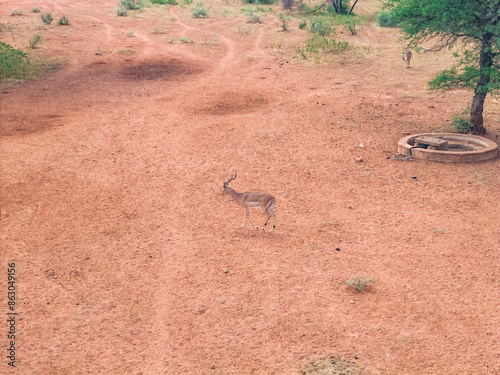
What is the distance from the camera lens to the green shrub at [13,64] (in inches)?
795

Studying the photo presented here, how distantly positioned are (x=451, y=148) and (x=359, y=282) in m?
7.11

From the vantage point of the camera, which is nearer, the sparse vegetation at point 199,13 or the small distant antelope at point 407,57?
the small distant antelope at point 407,57

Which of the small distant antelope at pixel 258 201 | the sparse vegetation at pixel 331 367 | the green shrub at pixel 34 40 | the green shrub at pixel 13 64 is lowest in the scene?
the sparse vegetation at pixel 331 367

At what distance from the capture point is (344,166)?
42.6 feet

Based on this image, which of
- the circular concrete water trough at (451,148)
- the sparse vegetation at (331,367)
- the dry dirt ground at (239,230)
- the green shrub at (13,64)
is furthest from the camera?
the green shrub at (13,64)

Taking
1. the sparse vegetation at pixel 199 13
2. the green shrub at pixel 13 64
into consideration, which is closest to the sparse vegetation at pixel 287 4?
the sparse vegetation at pixel 199 13

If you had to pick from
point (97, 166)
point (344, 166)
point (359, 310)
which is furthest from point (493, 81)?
point (97, 166)

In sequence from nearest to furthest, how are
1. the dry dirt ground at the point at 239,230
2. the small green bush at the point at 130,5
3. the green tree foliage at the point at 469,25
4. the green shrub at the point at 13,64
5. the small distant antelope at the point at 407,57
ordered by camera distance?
the dry dirt ground at the point at 239,230
the green tree foliage at the point at 469,25
the green shrub at the point at 13,64
the small distant antelope at the point at 407,57
the small green bush at the point at 130,5

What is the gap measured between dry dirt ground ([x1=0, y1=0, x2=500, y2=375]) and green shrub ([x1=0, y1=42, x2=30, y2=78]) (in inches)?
57.2

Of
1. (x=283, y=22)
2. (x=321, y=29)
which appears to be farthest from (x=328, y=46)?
(x=283, y=22)

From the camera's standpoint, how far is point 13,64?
20.6 metres

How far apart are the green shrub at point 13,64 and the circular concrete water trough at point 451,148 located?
583 inches

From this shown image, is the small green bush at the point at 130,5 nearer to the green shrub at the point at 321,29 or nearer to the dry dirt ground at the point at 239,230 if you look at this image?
the green shrub at the point at 321,29

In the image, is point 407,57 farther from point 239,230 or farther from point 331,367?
point 331,367
